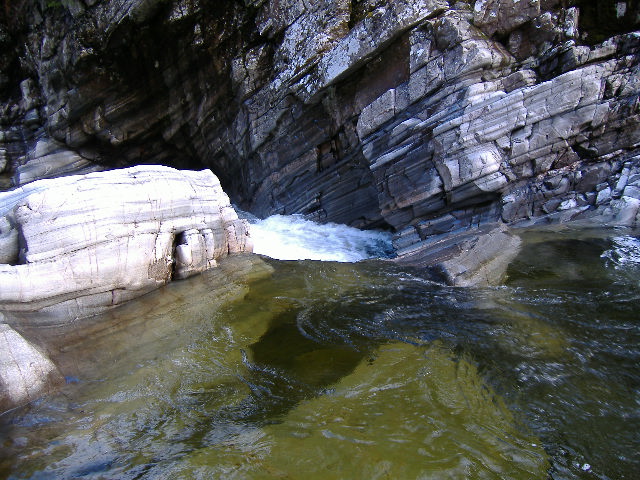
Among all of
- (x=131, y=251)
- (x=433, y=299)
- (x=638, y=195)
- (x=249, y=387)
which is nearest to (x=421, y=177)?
(x=638, y=195)

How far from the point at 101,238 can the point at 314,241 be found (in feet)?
27.3

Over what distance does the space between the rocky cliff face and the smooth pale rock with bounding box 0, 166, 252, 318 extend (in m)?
7.28

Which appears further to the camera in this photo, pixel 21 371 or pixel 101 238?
pixel 101 238

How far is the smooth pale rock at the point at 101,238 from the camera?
6.89m

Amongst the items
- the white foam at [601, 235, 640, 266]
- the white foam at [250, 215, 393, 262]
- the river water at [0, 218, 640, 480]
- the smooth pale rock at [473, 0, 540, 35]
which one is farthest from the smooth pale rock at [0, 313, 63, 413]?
the smooth pale rock at [473, 0, 540, 35]

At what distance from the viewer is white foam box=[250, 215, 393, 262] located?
13586 mm

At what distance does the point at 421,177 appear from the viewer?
13.5 metres

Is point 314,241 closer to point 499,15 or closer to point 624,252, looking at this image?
point 624,252

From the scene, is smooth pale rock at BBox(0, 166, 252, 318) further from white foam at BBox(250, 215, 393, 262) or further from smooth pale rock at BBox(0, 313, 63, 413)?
white foam at BBox(250, 215, 393, 262)

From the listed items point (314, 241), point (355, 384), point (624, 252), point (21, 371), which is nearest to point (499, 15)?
point (624, 252)

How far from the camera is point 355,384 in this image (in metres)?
5.22

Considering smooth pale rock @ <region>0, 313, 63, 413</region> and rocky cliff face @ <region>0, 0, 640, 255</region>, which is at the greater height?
rocky cliff face @ <region>0, 0, 640, 255</region>

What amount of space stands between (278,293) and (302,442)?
4.64 meters

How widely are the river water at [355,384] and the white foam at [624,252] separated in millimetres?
65
